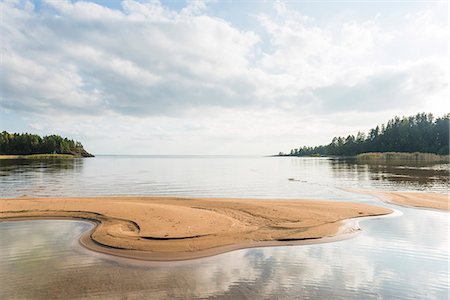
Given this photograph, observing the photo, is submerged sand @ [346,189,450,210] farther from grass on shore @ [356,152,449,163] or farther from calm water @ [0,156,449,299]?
grass on shore @ [356,152,449,163]

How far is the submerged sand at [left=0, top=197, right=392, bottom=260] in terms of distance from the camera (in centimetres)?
1009

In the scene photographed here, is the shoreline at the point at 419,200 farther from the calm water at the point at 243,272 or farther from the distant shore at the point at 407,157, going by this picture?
the distant shore at the point at 407,157

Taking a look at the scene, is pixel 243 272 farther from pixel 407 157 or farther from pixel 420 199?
pixel 407 157

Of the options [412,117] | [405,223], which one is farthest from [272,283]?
[412,117]

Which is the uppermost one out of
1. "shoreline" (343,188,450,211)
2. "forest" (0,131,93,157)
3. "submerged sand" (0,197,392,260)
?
"forest" (0,131,93,157)

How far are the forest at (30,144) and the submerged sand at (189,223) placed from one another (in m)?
181

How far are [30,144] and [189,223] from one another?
636ft

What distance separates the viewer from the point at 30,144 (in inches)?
6521

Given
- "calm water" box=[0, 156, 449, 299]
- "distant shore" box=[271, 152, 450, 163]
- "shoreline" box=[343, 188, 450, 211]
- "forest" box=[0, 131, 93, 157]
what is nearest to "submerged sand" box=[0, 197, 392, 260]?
"calm water" box=[0, 156, 449, 299]

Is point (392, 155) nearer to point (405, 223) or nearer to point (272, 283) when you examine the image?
point (405, 223)

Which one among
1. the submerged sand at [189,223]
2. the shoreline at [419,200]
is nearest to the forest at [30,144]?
the submerged sand at [189,223]

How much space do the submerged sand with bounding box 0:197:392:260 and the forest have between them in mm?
180863

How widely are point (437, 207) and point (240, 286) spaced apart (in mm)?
18809

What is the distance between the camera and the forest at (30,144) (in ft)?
525
